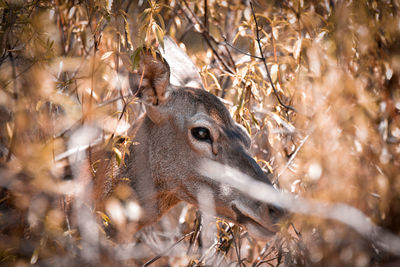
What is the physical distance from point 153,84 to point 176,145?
0.63 metres

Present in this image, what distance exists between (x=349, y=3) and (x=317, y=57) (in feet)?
2.24

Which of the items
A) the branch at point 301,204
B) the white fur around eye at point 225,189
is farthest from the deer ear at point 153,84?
the white fur around eye at point 225,189

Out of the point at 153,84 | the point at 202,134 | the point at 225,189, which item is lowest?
the point at 225,189

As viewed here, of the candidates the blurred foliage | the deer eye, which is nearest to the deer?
the deer eye

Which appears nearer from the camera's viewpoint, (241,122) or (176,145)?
(176,145)

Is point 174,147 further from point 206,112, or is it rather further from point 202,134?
point 206,112

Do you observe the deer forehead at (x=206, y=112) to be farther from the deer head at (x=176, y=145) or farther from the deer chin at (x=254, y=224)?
the deer chin at (x=254, y=224)

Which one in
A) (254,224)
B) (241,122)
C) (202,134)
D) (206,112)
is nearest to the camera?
(254,224)

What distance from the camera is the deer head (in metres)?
3.81

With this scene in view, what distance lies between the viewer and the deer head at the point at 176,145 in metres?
3.81

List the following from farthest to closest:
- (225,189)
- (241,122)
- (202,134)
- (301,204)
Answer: (241,122)
(202,134)
(225,189)
(301,204)

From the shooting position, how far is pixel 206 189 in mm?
3828

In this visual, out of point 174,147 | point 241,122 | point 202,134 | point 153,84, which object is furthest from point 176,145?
point 241,122

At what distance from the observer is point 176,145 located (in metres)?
4.03
